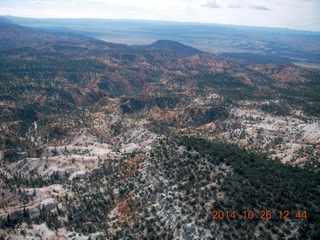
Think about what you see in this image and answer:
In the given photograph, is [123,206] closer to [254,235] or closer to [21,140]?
[254,235]

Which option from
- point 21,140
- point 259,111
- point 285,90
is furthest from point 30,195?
point 285,90

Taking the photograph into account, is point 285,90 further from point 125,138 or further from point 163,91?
point 125,138

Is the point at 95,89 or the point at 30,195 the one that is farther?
the point at 95,89

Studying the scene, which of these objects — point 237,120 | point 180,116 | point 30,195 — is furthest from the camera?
point 180,116

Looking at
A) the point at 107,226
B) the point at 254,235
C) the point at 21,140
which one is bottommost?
the point at 21,140

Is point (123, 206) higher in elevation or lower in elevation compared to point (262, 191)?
lower

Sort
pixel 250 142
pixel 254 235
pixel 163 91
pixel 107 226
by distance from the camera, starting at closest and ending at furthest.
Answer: pixel 254 235 < pixel 107 226 < pixel 250 142 < pixel 163 91
